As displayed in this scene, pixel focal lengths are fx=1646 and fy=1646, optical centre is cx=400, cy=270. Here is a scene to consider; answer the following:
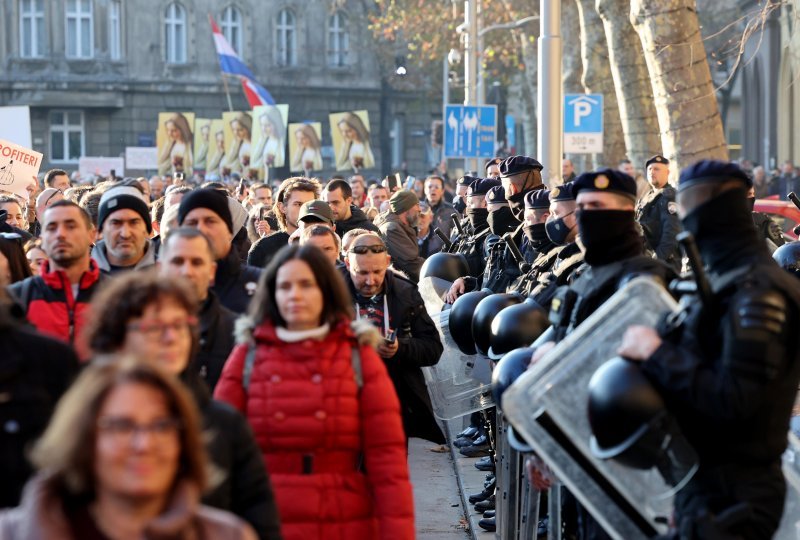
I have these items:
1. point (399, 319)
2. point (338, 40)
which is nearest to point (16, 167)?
point (399, 319)

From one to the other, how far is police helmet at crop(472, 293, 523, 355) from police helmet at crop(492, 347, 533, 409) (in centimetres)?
Answer: 151

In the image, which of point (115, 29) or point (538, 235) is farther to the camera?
point (115, 29)

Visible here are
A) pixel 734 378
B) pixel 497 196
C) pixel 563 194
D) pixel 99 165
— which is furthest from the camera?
pixel 99 165

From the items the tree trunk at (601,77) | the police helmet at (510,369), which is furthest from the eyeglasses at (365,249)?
the tree trunk at (601,77)

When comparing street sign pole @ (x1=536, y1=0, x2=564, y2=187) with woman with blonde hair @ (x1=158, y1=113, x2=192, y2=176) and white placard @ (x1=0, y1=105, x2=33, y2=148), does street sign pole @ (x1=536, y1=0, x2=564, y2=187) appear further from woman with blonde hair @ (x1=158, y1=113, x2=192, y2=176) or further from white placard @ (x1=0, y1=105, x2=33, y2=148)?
woman with blonde hair @ (x1=158, y1=113, x2=192, y2=176)

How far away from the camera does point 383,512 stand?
537 cm

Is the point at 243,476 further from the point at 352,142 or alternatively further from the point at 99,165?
the point at 99,165

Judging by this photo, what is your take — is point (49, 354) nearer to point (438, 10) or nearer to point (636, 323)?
point (636, 323)

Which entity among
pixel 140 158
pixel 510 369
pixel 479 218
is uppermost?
pixel 140 158

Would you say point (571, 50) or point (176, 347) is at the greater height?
point (571, 50)

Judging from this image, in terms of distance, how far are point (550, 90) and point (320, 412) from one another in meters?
12.0

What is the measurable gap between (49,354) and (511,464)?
3.96m

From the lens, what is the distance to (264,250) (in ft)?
34.8

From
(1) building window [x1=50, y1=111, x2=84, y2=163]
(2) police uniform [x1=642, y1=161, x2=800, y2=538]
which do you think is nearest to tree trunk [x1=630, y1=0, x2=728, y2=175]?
(2) police uniform [x1=642, y1=161, x2=800, y2=538]
